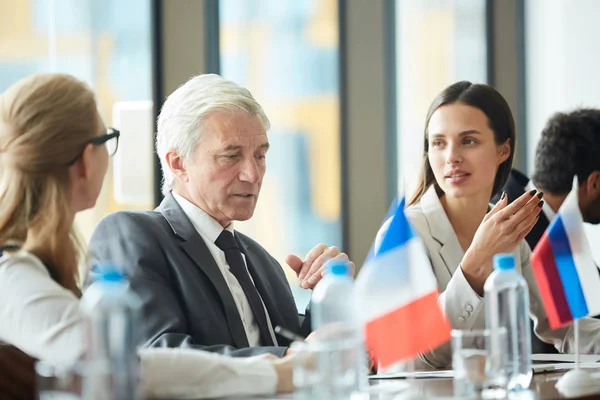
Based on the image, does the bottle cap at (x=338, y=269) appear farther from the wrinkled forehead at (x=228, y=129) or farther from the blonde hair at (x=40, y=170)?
the wrinkled forehead at (x=228, y=129)

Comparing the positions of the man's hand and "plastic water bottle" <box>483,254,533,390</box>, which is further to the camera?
the man's hand

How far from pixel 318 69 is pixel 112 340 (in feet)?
11.5

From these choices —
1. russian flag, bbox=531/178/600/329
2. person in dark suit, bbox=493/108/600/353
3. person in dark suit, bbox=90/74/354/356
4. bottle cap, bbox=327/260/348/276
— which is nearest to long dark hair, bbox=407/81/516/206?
person in dark suit, bbox=493/108/600/353

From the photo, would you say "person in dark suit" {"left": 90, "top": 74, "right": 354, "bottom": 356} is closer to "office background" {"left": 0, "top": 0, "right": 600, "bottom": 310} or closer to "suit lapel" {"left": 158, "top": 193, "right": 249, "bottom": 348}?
"suit lapel" {"left": 158, "top": 193, "right": 249, "bottom": 348}

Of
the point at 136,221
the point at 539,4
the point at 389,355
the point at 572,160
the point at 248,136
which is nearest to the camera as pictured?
the point at 389,355

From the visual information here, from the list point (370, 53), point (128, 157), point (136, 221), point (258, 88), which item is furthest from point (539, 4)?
point (136, 221)

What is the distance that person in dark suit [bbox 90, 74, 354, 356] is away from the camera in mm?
2438

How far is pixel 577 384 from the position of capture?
6.73 ft

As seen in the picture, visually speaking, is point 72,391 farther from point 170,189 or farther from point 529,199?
point 529,199

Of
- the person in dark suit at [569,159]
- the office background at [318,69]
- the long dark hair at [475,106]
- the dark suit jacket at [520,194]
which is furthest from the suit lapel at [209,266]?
the person in dark suit at [569,159]

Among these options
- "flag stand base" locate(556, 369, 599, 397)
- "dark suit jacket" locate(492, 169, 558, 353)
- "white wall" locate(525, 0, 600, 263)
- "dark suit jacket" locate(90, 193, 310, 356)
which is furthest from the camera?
"white wall" locate(525, 0, 600, 263)

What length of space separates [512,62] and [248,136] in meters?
4.17

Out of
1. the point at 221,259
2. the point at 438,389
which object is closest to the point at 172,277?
the point at 221,259

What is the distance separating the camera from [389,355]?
85.5 inches
